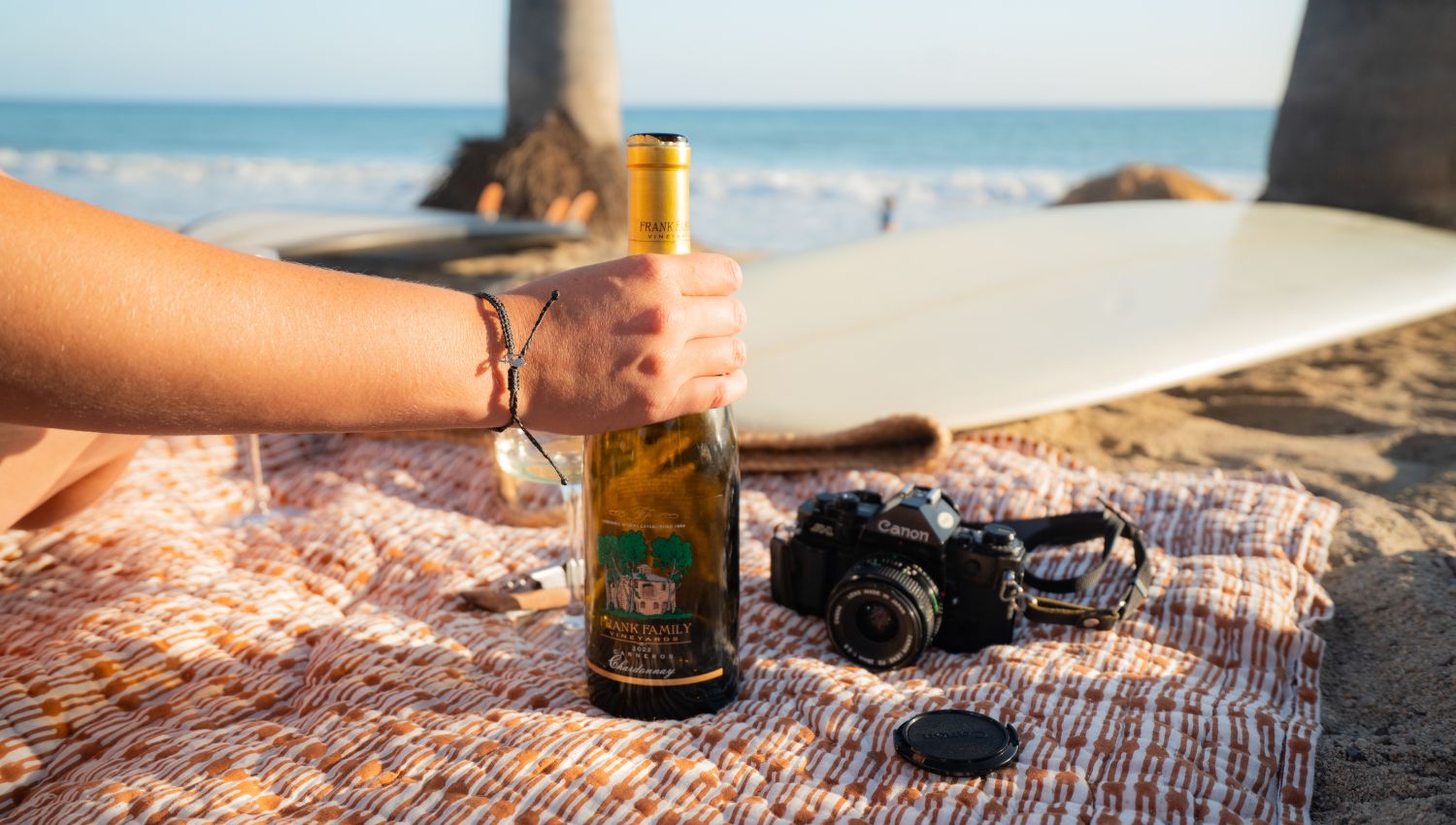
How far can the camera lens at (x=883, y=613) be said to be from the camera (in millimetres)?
1312

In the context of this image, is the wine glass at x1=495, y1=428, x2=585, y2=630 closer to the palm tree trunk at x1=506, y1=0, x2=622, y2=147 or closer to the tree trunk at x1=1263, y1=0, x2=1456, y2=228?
the tree trunk at x1=1263, y1=0, x2=1456, y2=228

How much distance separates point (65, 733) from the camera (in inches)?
48.9

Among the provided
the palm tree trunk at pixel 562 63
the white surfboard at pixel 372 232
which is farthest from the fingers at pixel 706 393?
the palm tree trunk at pixel 562 63

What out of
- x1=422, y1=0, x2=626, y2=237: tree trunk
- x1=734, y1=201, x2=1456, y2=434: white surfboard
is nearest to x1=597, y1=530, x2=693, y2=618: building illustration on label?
x1=734, y1=201, x2=1456, y2=434: white surfboard

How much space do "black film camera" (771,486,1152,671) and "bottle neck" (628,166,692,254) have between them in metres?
0.51

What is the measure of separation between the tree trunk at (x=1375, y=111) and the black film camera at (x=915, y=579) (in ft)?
10.3

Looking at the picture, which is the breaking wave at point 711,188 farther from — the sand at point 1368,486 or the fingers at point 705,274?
the fingers at point 705,274

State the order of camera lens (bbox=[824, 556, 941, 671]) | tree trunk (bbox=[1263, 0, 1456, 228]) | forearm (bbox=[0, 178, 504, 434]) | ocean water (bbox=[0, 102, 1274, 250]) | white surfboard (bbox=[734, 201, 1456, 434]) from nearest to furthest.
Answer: forearm (bbox=[0, 178, 504, 434]), camera lens (bbox=[824, 556, 941, 671]), white surfboard (bbox=[734, 201, 1456, 434]), tree trunk (bbox=[1263, 0, 1456, 228]), ocean water (bbox=[0, 102, 1274, 250])

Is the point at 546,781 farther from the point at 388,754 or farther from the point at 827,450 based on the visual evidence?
the point at 827,450

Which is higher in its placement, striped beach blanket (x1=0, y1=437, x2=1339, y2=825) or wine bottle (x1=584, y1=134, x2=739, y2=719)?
wine bottle (x1=584, y1=134, x2=739, y2=719)

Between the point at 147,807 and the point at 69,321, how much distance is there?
1.78ft

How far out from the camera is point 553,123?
19.7ft

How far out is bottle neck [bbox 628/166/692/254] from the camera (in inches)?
40.4

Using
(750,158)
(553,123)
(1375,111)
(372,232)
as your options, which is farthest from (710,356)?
(750,158)
